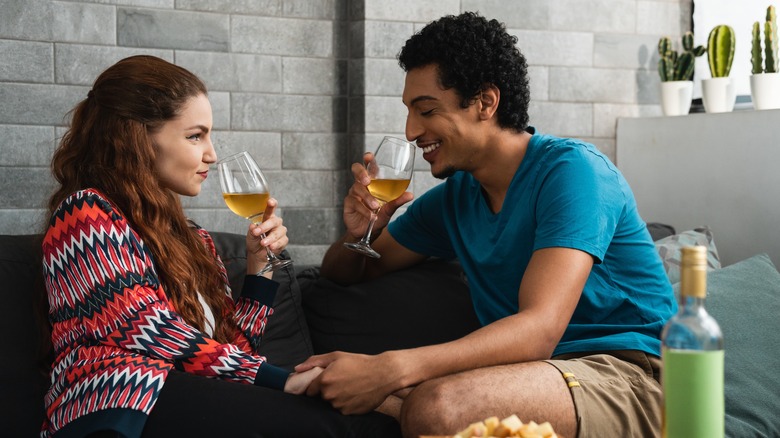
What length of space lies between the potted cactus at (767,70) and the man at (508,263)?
1.08 metres

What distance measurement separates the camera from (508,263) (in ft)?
6.79

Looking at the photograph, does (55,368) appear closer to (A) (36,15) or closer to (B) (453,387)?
(B) (453,387)

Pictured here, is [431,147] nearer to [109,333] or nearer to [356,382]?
[356,382]

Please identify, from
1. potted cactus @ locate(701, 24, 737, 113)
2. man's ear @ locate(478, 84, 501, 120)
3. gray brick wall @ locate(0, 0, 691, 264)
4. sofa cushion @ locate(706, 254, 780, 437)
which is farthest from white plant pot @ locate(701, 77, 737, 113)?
man's ear @ locate(478, 84, 501, 120)

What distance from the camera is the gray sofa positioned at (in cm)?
212

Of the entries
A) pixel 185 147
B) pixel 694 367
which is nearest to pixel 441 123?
pixel 185 147

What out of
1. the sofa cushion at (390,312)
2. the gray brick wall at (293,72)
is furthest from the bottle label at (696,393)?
the gray brick wall at (293,72)

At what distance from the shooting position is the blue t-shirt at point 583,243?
187 cm

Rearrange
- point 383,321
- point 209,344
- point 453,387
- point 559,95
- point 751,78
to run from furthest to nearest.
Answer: point 559,95
point 751,78
point 383,321
point 209,344
point 453,387

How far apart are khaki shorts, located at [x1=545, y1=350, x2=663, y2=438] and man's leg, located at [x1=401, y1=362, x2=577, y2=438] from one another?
3cm

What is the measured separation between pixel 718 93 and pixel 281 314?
5.52 feet

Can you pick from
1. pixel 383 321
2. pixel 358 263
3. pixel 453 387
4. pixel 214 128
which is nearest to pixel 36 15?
pixel 214 128

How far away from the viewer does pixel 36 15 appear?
8.29ft

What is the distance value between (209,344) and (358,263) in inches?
28.3
